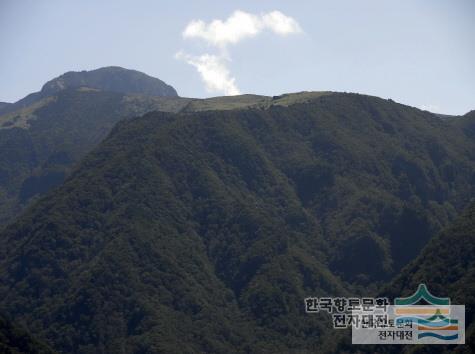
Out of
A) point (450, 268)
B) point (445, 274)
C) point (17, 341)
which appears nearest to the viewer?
point (17, 341)

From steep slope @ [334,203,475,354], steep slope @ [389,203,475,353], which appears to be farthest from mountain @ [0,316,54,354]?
steep slope @ [389,203,475,353]

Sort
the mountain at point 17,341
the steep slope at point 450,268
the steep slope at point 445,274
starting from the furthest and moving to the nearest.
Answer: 1. the steep slope at point 450,268
2. the steep slope at point 445,274
3. the mountain at point 17,341

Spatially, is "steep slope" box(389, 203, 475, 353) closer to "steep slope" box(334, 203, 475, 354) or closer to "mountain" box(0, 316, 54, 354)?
"steep slope" box(334, 203, 475, 354)

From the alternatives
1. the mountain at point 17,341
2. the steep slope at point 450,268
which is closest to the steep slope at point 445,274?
the steep slope at point 450,268

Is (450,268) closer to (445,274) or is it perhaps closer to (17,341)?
(445,274)

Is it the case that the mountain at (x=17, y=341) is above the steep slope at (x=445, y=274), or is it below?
below

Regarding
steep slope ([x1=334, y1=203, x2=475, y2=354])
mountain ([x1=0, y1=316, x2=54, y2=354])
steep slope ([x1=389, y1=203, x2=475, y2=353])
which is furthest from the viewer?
steep slope ([x1=389, y1=203, x2=475, y2=353])

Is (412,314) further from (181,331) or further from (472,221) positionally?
(181,331)

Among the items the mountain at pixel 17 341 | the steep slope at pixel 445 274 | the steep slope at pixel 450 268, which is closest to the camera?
the mountain at pixel 17 341

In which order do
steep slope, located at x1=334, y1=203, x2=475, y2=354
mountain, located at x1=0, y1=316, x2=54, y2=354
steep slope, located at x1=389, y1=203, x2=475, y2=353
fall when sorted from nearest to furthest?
mountain, located at x1=0, y1=316, x2=54, y2=354 → steep slope, located at x1=334, y1=203, x2=475, y2=354 → steep slope, located at x1=389, y1=203, x2=475, y2=353

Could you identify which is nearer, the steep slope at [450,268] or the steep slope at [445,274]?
the steep slope at [445,274]

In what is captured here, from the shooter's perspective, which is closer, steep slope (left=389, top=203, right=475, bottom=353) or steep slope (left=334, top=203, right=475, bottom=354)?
steep slope (left=334, top=203, right=475, bottom=354)

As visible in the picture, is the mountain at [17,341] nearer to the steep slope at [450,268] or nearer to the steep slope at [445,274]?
the steep slope at [445,274]

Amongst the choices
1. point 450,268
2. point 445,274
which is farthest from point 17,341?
point 450,268
